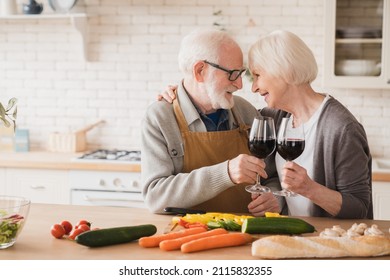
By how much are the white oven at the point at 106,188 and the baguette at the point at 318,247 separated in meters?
2.78

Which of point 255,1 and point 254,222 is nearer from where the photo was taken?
point 254,222

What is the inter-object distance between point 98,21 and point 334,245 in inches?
151

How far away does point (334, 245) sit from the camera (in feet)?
7.06

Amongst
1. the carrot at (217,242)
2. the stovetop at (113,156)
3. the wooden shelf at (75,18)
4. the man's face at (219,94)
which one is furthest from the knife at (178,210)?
the wooden shelf at (75,18)

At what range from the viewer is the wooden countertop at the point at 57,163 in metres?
4.85

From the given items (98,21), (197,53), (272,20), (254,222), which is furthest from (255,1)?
(254,222)

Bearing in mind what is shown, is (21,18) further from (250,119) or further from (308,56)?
(308,56)

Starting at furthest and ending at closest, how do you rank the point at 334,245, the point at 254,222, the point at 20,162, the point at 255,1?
the point at 255,1, the point at 20,162, the point at 254,222, the point at 334,245

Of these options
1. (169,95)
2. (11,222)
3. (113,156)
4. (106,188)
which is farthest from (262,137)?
(113,156)

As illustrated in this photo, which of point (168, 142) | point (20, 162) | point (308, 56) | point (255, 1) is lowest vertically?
point (20, 162)

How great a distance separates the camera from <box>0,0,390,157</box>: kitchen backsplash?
5324 mm

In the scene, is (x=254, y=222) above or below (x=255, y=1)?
below

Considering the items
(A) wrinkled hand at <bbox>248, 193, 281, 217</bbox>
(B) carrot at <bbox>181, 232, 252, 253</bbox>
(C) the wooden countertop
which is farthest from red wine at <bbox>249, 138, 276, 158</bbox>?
(C) the wooden countertop

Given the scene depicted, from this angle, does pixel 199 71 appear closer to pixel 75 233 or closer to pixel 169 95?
pixel 169 95
